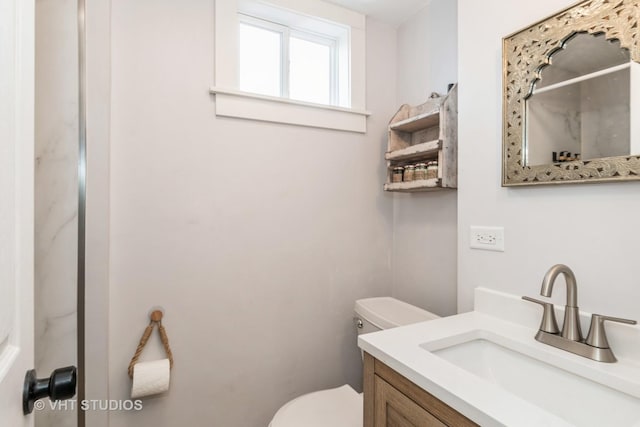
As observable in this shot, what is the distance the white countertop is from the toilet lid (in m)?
0.53

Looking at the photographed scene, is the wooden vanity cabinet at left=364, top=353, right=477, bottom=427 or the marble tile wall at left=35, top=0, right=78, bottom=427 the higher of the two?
the marble tile wall at left=35, top=0, right=78, bottom=427

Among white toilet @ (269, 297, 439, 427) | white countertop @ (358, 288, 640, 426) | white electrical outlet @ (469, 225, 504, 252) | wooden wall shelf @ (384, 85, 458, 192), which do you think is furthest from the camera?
wooden wall shelf @ (384, 85, 458, 192)

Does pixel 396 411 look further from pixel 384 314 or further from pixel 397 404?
pixel 384 314

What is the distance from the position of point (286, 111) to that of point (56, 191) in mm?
987

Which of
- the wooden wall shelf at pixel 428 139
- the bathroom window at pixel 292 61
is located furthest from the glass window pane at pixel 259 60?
the wooden wall shelf at pixel 428 139

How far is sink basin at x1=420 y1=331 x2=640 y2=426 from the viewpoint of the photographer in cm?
71

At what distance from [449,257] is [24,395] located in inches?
58.3

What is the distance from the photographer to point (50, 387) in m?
0.48

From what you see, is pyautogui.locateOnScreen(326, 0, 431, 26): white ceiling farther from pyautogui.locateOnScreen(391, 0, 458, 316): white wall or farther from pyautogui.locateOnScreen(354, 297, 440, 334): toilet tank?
pyautogui.locateOnScreen(354, 297, 440, 334): toilet tank

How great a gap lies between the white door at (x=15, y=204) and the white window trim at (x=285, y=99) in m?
0.94

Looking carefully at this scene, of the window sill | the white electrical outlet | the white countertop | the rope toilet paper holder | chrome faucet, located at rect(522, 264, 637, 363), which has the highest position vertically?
the window sill

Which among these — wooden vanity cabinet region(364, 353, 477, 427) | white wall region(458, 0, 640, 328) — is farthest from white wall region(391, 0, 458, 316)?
wooden vanity cabinet region(364, 353, 477, 427)

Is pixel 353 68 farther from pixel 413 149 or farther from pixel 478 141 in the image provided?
pixel 478 141

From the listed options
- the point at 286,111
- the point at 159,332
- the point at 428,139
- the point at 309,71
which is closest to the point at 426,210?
the point at 428,139
